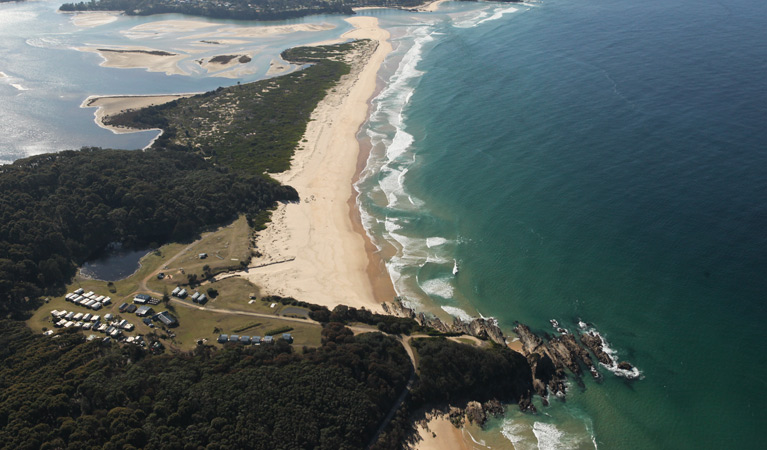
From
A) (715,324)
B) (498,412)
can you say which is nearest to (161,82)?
(498,412)

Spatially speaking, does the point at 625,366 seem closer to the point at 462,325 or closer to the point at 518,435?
the point at 518,435

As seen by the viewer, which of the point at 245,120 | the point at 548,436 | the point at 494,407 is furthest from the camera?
the point at 245,120

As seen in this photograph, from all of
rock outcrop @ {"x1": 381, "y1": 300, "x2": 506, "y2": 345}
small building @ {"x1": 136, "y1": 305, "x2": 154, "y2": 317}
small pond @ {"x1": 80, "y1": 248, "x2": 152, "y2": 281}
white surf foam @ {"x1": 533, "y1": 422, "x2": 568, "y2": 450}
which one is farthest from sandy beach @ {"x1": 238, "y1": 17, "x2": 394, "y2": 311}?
white surf foam @ {"x1": 533, "y1": 422, "x2": 568, "y2": 450}

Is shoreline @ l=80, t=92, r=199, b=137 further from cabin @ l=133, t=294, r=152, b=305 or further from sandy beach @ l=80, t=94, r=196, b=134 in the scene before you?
cabin @ l=133, t=294, r=152, b=305

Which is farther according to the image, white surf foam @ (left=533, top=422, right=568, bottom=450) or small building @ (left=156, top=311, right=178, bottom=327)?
small building @ (left=156, top=311, right=178, bottom=327)

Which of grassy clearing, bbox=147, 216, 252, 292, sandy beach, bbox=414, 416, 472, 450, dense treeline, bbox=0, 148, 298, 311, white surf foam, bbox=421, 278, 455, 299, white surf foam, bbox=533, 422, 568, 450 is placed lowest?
sandy beach, bbox=414, 416, 472, 450

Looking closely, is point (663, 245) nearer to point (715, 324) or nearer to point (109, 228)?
point (715, 324)

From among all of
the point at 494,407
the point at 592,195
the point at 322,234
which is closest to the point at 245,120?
the point at 322,234
